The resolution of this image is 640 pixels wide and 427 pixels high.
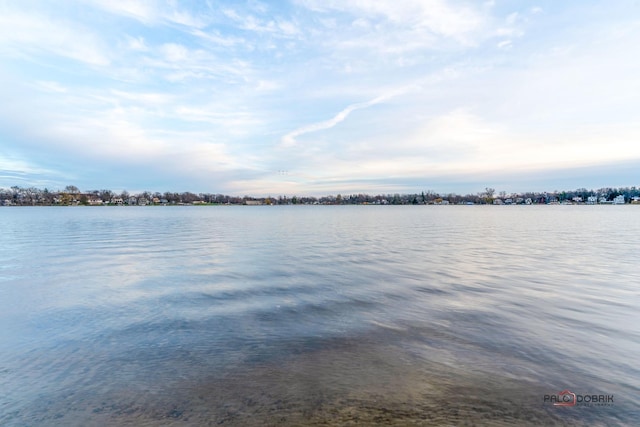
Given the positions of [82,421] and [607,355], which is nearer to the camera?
[82,421]

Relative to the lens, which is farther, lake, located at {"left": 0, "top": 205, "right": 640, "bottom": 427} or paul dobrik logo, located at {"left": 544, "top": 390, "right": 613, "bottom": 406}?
paul dobrik logo, located at {"left": 544, "top": 390, "right": 613, "bottom": 406}

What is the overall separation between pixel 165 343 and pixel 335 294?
22.9ft

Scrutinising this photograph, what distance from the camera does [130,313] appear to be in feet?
37.1

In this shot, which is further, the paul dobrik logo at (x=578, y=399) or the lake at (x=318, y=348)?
the paul dobrik logo at (x=578, y=399)

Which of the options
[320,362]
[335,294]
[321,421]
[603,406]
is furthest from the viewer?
[335,294]

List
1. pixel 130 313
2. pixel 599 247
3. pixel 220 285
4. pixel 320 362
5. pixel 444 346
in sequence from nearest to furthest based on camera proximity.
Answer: pixel 320 362
pixel 444 346
pixel 130 313
pixel 220 285
pixel 599 247

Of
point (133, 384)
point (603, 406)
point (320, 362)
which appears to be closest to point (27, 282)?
point (133, 384)

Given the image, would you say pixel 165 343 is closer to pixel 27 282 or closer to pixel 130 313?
pixel 130 313

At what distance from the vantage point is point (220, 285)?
15.4 metres

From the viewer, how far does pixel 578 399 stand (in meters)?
6.29

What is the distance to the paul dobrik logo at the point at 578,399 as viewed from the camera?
242 inches

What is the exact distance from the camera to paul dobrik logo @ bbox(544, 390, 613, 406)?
20.1 feet

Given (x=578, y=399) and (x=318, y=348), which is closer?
(x=578, y=399)

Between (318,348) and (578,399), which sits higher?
(318,348)
